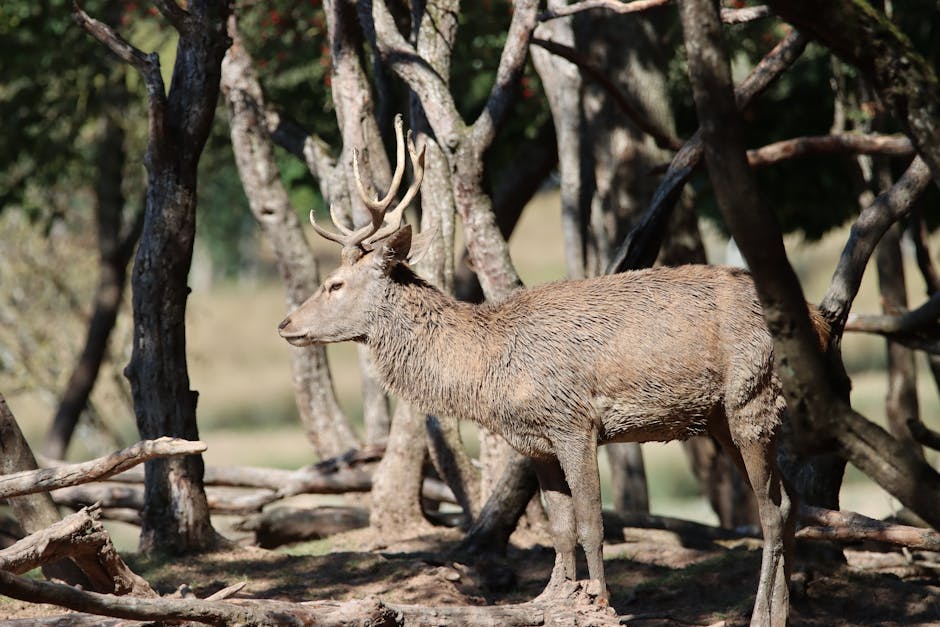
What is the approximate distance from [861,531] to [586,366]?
1.81 metres

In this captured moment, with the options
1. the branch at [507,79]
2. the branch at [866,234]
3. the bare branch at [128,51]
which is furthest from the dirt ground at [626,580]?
the bare branch at [128,51]

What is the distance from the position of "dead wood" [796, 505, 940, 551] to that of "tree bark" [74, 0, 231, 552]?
15.0ft

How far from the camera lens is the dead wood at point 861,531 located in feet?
21.0

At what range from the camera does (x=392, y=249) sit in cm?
729

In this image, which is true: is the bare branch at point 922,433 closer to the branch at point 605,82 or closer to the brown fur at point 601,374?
the brown fur at point 601,374

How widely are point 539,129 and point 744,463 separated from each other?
26.5 ft

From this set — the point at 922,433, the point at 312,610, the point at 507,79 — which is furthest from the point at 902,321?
the point at 312,610

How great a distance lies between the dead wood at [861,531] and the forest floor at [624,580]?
0.78 metres

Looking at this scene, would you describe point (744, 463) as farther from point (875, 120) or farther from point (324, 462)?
point (875, 120)

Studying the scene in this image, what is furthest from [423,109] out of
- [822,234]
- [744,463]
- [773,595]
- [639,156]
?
[822,234]

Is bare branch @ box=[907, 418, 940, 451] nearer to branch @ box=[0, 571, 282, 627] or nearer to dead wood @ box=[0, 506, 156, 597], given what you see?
branch @ box=[0, 571, 282, 627]

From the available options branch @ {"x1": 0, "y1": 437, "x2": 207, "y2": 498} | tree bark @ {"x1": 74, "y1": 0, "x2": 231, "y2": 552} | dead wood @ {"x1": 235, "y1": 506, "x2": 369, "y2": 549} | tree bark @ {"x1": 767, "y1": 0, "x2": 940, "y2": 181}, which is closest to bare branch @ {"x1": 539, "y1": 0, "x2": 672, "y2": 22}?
tree bark @ {"x1": 74, "y1": 0, "x2": 231, "y2": 552}

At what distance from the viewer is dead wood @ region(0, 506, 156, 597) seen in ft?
18.4

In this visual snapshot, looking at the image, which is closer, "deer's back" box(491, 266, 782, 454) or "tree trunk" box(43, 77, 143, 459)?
"deer's back" box(491, 266, 782, 454)
